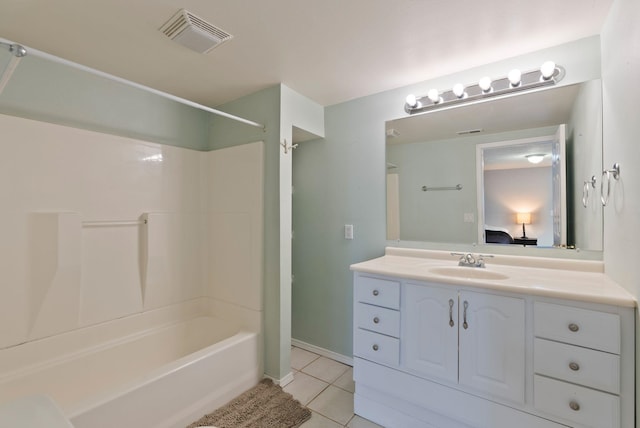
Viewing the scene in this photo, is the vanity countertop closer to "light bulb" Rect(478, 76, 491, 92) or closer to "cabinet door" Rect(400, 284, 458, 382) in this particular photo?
"cabinet door" Rect(400, 284, 458, 382)

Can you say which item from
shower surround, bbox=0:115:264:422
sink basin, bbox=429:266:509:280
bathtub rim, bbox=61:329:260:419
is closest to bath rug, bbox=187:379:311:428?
shower surround, bbox=0:115:264:422

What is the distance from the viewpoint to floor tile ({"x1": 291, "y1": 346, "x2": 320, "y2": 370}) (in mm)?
2400

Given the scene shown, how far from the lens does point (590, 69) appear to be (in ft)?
5.22

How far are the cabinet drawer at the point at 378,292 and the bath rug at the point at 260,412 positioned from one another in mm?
824

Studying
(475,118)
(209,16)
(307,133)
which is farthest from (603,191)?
(209,16)

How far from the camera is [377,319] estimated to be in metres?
1.72

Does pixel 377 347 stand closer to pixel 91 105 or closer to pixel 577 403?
pixel 577 403

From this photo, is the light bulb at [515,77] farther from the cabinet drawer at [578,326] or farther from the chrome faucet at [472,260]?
the cabinet drawer at [578,326]

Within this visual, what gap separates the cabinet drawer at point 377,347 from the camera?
5.41 ft

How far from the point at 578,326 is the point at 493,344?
351mm

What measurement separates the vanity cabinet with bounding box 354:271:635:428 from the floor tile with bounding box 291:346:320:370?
2.45 ft

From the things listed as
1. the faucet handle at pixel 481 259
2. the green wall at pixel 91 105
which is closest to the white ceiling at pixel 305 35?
the green wall at pixel 91 105

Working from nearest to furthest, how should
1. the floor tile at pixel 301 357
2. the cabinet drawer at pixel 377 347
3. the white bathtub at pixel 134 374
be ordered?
1. the white bathtub at pixel 134 374
2. the cabinet drawer at pixel 377 347
3. the floor tile at pixel 301 357

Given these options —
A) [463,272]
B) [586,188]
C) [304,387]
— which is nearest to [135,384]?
[304,387]
